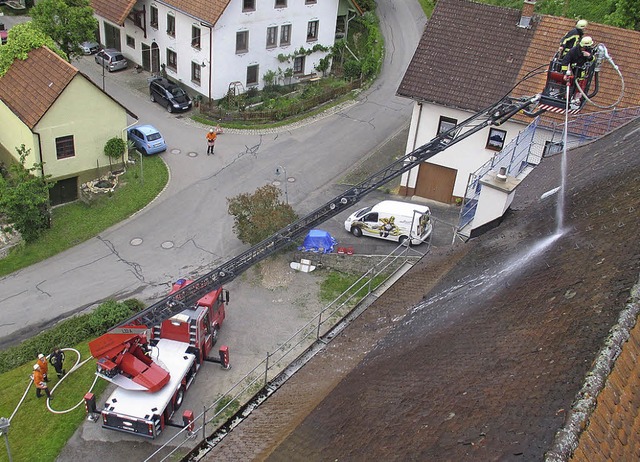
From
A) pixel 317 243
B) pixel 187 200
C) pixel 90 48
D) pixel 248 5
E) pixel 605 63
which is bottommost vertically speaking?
pixel 187 200

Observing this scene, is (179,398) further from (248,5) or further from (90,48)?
(90,48)

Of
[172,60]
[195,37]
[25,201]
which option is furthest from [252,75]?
[25,201]

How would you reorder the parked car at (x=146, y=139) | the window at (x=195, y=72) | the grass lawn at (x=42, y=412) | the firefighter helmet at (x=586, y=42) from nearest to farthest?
1. the firefighter helmet at (x=586, y=42)
2. the grass lawn at (x=42, y=412)
3. the parked car at (x=146, y=139)
4. the window at (x=195, y=72)

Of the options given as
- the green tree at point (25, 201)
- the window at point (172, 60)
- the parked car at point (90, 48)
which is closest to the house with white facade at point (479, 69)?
the green tree at point (25, 201)

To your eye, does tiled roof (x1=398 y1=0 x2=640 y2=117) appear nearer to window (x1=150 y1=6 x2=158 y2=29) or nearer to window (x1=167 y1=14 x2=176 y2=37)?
window (x1=167 y1=14 x2=176 y2=37)

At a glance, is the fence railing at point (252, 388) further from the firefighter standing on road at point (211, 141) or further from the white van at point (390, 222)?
the firefighter standing on road at point (211, 141)

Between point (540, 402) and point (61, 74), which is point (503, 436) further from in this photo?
point (61, 74)
